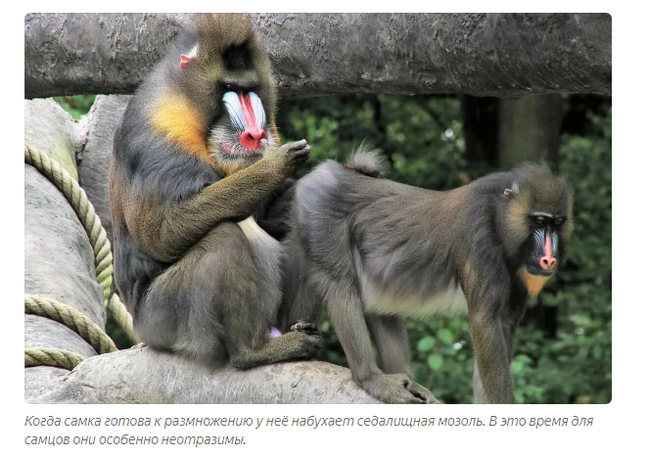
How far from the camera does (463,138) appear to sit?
32.0 ft

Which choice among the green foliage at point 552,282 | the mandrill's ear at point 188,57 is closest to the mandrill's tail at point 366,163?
the mandrill's ear at point 188,57

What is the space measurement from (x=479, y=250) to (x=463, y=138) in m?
5.58

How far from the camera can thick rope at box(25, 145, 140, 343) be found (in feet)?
18.6

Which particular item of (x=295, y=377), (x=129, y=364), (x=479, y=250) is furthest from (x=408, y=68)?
(x=129, y=364)

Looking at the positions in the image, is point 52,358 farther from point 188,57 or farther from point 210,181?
point 188,57

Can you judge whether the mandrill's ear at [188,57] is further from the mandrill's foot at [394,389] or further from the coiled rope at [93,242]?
the coiled rope at [93,242]

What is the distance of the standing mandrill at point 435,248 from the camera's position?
Answer: 4254 mm

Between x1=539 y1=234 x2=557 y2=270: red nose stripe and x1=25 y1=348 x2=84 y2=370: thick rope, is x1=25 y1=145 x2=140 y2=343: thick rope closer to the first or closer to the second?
x1=25 y1=348 x2=84 y2=370: thick rope

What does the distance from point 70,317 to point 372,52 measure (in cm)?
216

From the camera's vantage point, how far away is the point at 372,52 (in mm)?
4520

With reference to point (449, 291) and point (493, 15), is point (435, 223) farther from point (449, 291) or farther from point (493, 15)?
point (493, 15)

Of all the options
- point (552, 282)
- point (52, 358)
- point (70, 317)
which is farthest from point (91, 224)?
point (552, 282)
